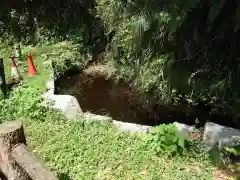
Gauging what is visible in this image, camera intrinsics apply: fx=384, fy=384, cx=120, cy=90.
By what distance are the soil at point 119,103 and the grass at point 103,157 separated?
68.0 inches

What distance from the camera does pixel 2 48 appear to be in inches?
350

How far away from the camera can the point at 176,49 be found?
6.82 meters

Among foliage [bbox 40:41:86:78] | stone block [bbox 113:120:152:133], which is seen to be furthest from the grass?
foliage [bbox 40:41:86:78]

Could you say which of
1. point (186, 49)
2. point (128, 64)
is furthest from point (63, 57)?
point (186, 49)

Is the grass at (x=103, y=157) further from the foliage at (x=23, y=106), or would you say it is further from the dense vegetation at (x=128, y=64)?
the foliage at (x=23, y=106)

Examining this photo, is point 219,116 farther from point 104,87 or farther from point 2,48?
point 2,48

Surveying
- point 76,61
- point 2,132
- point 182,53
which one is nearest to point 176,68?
point 182,53

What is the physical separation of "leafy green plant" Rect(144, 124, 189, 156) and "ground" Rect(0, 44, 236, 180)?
78 mm

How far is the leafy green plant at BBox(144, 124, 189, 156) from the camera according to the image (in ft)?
15.6

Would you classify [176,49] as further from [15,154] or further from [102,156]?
[15,154]

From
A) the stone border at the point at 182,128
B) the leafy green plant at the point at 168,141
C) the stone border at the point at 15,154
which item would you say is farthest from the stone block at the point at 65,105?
the stone border at the point at 15,154

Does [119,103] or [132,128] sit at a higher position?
[132,128]

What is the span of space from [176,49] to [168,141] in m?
2.48

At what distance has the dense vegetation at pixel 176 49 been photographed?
6227 millimetres
